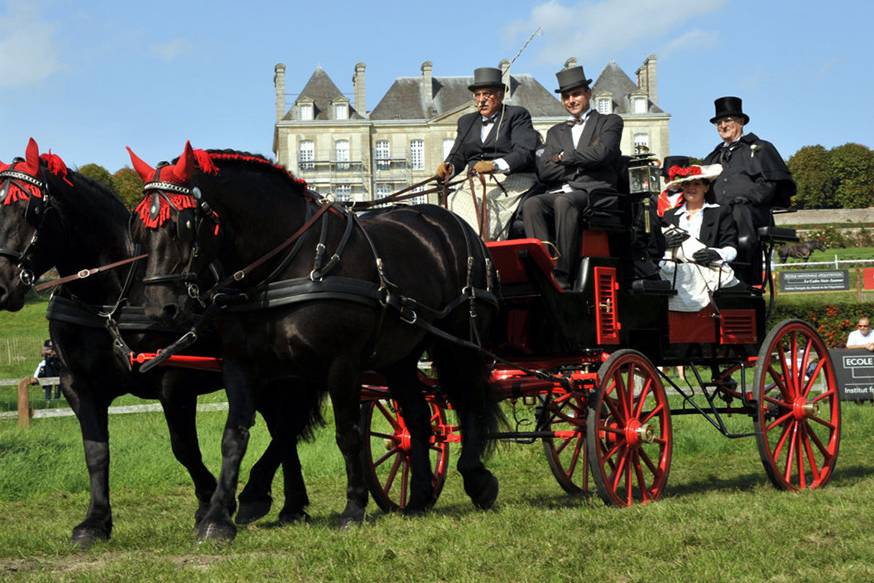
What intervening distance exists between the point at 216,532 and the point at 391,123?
74.3 meters

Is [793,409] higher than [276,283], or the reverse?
[276,283]

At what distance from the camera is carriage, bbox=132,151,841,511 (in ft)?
26.5

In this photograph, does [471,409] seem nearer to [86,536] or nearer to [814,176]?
[86,536]

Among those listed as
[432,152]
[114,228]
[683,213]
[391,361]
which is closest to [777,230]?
[683,213]

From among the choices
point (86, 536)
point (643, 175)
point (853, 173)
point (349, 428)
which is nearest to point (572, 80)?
point (643, 175)

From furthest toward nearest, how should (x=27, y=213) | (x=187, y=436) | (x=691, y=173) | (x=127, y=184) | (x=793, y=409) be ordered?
(x=127, y=184) < (x=691, y=173) < (x=793, y=409) < (x=187, y=436) < (x=27, y=213)

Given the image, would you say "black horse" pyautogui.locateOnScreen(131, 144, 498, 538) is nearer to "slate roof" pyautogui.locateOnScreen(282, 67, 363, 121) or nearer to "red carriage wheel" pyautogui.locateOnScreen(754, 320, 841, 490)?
"red carriage wheel" pyautogui.locateOnScreen(754, 320, 841, 490)

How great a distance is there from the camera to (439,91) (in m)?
80.9

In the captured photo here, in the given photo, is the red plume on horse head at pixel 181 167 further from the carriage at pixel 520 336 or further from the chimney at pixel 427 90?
the chimney at pixel 427 90

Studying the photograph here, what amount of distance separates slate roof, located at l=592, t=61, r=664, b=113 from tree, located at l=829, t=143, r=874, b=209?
984 inches

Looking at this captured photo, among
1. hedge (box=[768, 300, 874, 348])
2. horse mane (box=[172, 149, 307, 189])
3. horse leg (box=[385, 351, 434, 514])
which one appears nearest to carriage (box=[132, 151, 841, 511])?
horse leg (box=[385, 351, 434, 514])

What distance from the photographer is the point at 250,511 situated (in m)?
7.89

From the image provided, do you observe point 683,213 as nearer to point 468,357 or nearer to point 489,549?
point 468,357

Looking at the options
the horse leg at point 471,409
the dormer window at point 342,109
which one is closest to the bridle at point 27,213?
the horse leg at point 471,409
